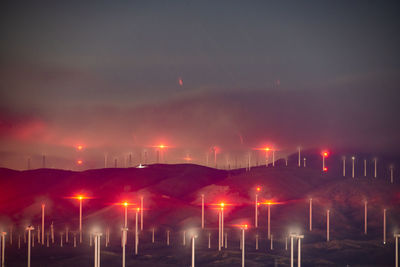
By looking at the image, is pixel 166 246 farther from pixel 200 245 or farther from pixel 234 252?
pixel 234 252

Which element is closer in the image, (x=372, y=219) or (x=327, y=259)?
(x=327, y=259)

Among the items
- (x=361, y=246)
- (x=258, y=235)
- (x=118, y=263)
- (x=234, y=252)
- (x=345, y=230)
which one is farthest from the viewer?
(x=345, y=230)

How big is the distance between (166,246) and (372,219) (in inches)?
2509

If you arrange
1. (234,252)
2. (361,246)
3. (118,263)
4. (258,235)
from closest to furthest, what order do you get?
(118,263)
(234,252)
(361,246)
(258,235)

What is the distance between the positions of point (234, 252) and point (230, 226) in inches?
2078

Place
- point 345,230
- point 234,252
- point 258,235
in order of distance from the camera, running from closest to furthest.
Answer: point 234,252
point 258,235
point 345,230

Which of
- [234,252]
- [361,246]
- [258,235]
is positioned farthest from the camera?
[258,235]

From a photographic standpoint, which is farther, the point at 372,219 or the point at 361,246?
the point at 372,219

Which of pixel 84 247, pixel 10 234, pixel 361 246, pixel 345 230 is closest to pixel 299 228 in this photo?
pixel 345 230

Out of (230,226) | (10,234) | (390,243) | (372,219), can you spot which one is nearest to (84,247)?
(10,234)

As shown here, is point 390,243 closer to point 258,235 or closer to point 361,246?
point 361,246

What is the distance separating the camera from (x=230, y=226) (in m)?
196

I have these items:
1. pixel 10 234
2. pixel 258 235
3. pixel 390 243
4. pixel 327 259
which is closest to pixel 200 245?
pixel 258 235

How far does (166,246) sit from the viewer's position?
16462cm
